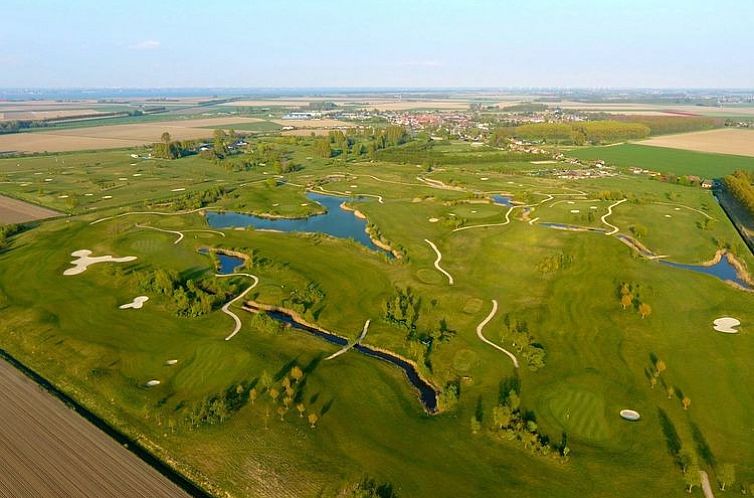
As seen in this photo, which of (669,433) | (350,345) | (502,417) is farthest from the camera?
(350,345)

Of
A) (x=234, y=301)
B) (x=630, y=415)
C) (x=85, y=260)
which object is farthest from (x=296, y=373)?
(x=85, y=260)

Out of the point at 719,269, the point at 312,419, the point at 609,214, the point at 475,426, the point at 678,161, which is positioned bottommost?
the point at 719,269

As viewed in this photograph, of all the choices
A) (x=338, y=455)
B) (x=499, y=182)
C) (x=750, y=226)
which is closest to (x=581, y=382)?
(x=338, y=455)

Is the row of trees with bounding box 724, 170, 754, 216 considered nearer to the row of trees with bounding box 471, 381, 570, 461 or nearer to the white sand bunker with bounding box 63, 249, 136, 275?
the row of trees with bounding box 471, 381, 570, 461

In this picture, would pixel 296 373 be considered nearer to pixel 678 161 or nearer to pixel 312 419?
pixel 312 419

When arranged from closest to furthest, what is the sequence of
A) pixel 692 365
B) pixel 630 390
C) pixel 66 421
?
pixel 66 421, pixel 630 390, pixel 692 365

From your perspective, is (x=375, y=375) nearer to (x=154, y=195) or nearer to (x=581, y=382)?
(x=581, y=382)

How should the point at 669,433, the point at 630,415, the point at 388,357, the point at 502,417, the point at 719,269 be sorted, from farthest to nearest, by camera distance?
1. the point at 719,269
2. the point at 388,357
3. the point at 630,415
4. the point at 502,417
5. the point at 669,433

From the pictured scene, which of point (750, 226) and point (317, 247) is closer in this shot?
point (317, 247)
